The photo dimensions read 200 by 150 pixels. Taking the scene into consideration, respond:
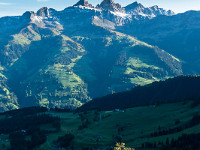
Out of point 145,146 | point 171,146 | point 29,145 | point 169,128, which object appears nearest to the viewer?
point 171,146

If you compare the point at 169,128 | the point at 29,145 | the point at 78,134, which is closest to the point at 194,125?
the point at 169,128

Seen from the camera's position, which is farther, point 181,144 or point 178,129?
point 178,129

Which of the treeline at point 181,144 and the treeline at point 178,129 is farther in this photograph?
the treeline at point 178,129

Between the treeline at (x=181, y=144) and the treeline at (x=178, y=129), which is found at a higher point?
the treeline at (x=178, y=129)

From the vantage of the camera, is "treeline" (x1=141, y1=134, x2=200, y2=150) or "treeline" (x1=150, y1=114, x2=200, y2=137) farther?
"treeline" (x1=150, y1=114, x2=200, y2=137)

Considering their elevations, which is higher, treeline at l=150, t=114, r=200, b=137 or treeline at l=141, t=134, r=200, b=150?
treeline at l=150, t=114, r=200, b=137

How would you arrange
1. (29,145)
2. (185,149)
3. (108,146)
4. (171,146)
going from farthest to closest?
(29,145), (108,146), (171,146), (185,149)

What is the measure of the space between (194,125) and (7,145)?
410ft

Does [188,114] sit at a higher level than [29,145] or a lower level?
higher

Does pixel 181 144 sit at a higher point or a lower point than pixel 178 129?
lower

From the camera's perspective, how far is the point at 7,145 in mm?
196375

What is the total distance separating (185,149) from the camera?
121812 millimetres

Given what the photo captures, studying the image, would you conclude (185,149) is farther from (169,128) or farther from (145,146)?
(169,128)

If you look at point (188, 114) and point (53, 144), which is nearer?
point (53, 144)
